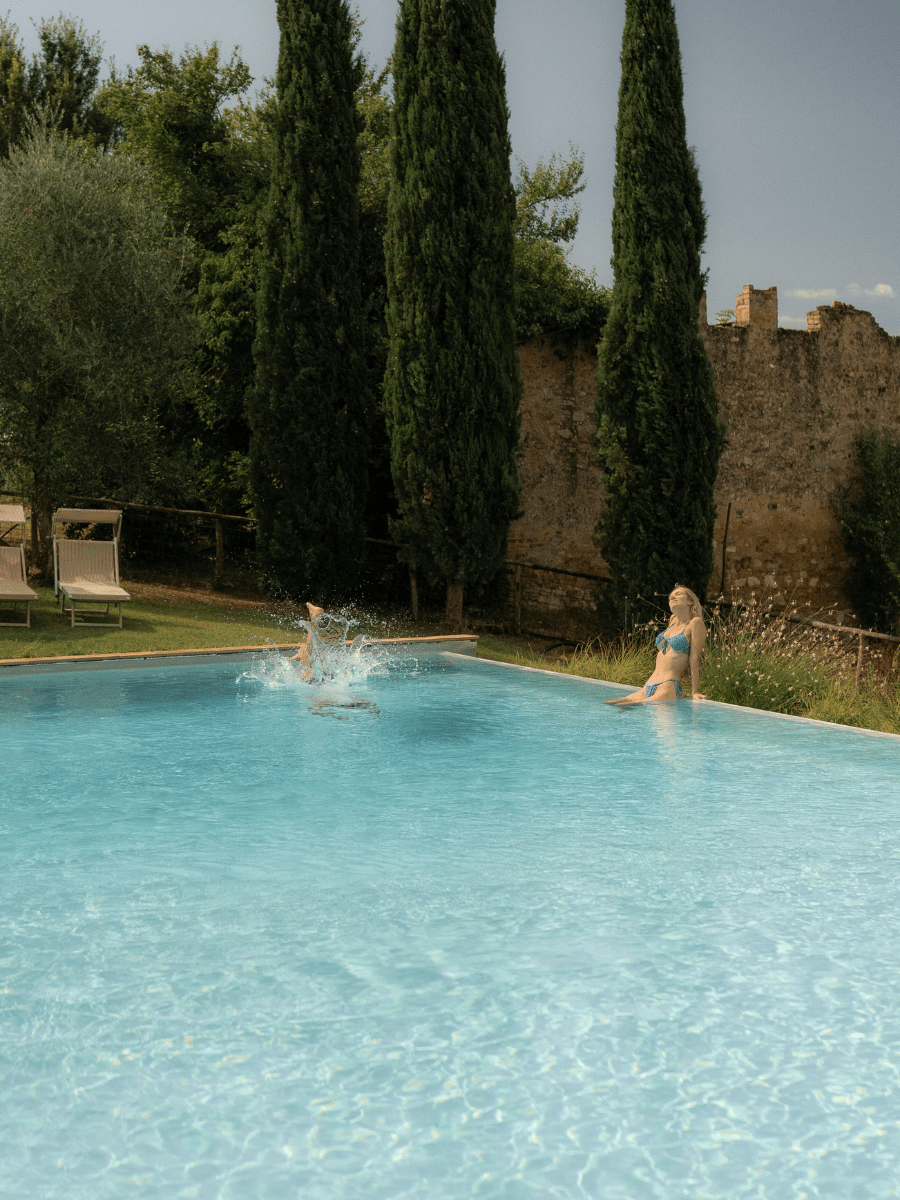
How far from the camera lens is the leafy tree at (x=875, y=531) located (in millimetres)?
18375

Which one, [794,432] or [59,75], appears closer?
[794,432]

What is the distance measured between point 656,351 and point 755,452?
555 cm

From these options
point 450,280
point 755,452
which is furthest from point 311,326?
point 755,452

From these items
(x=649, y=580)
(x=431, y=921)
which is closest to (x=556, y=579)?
(x=649, y=580)

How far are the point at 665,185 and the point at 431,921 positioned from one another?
1099cm

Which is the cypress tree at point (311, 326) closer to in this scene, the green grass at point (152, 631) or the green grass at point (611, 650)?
the green grass at point (611, 650)

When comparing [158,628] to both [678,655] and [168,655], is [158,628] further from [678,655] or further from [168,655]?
[678,655]

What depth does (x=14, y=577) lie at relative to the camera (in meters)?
11.4

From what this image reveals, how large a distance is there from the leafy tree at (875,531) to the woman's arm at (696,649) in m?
11.1

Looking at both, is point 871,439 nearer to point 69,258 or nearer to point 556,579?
point 556,579

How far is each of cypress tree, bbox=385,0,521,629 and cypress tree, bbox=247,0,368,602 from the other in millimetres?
678

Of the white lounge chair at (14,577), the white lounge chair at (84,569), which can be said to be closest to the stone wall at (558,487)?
the white lounge chair at (84,569)

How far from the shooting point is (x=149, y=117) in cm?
1736

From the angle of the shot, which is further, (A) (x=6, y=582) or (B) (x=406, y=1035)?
(A) (x=6, y=582)
